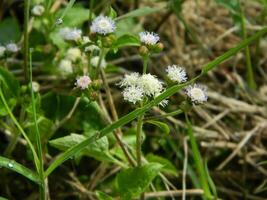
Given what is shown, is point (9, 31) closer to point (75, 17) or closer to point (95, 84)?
Result: point (75, 17)

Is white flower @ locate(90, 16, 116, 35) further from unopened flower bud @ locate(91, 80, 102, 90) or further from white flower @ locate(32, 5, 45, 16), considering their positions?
white flower @ locate(32, 5, 45, 16)

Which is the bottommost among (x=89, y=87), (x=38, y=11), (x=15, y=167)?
(x=15, y=167)

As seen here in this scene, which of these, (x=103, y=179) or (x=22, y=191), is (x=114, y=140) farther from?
(x=22, y=191)

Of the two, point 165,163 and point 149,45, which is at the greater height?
point 149,45

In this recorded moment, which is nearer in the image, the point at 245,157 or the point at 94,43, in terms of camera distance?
the point at 94,43

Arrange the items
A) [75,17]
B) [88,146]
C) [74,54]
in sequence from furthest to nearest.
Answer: [75,17] < [74,54] < [88,146]

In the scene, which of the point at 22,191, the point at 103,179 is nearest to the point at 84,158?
the point at 103,179

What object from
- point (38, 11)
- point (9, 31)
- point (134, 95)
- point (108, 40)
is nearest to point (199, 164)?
point (134, 95)
